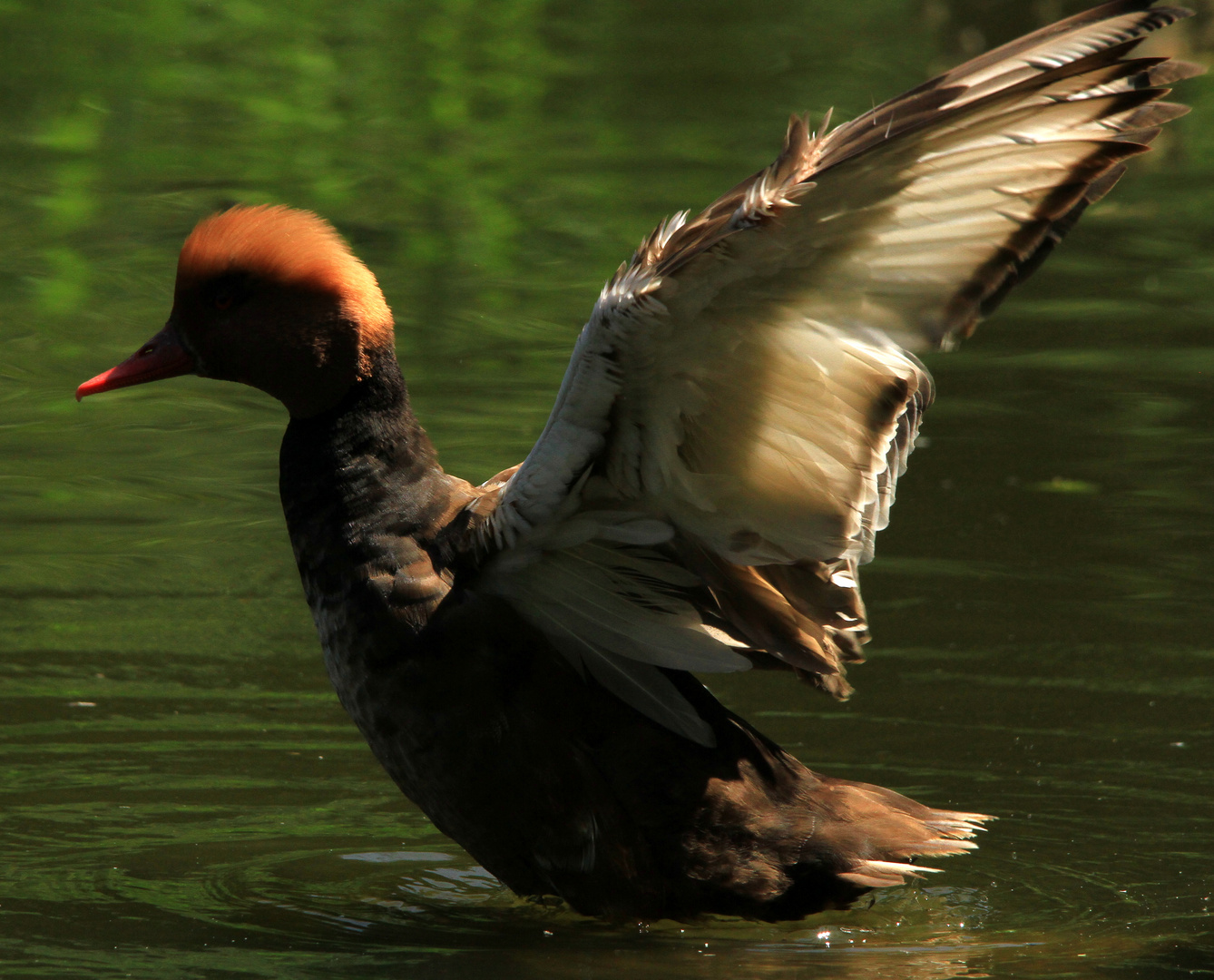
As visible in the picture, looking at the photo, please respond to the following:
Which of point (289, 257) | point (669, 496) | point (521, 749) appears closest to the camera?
point (669, 496)

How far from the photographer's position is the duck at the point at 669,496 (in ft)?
13.2

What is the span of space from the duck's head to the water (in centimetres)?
145

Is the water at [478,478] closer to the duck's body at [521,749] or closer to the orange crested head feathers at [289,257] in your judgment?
the duck's body at [521,749]

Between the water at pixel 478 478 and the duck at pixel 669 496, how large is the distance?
340 mm

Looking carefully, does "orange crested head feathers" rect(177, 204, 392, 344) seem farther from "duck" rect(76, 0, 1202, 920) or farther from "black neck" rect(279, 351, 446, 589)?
"black neck" rect(279, 351, 446, 589)

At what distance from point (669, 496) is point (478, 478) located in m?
3.36

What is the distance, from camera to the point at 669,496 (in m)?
4.52

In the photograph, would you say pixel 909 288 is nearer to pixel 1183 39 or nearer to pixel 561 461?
pixel 561 461

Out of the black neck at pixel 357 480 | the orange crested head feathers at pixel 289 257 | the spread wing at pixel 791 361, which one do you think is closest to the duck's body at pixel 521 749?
the black neck at pixel 357 480

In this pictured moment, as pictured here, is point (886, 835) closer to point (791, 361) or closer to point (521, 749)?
point (521, 749)

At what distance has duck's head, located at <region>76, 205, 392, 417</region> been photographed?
197 inches

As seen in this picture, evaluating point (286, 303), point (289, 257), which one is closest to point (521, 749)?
point (286, 303)

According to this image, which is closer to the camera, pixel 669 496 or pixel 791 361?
pixel 791 361

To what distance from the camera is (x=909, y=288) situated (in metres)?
4.24
